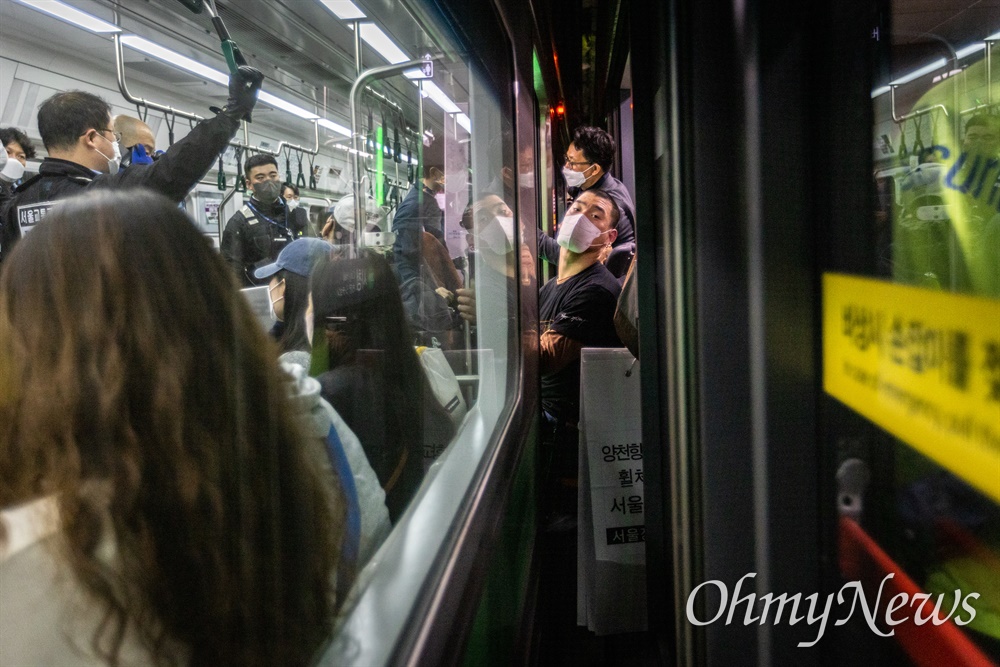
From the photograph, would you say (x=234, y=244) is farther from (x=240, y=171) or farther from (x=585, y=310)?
(x=585, y=310)

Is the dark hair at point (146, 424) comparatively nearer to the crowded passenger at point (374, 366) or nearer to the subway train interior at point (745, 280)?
the subway train interior at point (745, 280)

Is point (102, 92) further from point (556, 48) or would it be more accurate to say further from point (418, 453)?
point (556, 48)

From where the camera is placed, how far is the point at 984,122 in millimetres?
738

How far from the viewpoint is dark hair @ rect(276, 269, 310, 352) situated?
3.09 feet

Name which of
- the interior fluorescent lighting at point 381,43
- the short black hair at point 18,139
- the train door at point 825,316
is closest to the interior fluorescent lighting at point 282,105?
the short black hair at point 18,139

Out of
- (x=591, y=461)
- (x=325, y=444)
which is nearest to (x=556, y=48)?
(x=591, y=461)

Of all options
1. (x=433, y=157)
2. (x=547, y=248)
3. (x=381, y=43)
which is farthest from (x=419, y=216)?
(x=547, y=248)

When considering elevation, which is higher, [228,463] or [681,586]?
[228,463]

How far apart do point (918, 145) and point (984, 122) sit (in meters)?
Result: 0.06

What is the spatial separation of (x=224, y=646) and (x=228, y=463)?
0.17 meters

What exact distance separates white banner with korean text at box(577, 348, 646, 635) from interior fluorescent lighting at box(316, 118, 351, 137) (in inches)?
48.6

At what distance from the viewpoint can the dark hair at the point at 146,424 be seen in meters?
0.63

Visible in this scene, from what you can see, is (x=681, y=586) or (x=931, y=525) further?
(x=681, y=586)

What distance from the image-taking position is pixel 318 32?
1.08 m
